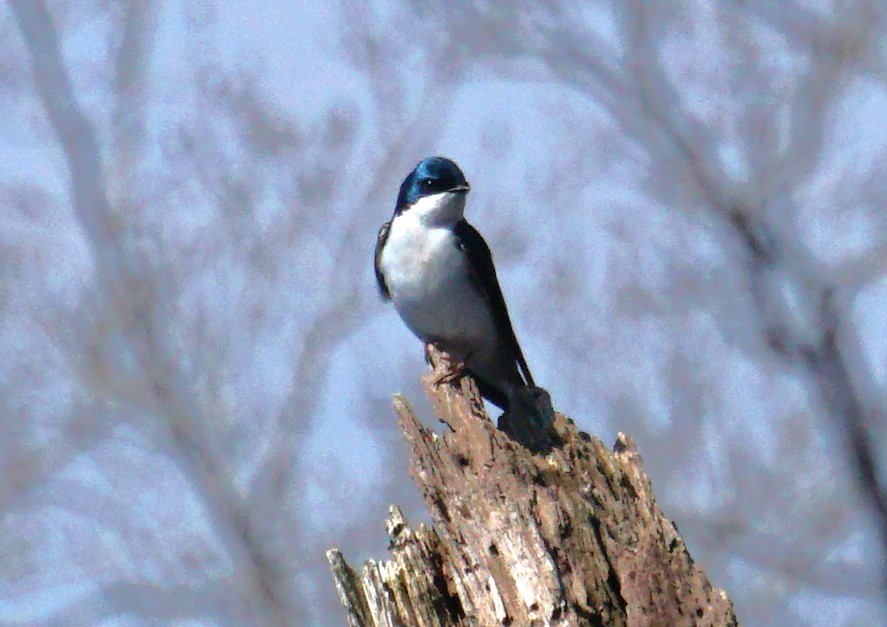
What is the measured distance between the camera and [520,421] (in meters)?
4.54

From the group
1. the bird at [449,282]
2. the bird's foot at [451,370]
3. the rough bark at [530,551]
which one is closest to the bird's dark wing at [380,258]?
the bird at [449,282]

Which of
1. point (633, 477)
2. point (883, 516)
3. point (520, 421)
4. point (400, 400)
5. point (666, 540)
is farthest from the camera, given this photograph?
point (883, 516)

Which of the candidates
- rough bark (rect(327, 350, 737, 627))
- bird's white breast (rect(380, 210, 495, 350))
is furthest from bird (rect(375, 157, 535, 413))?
rough bark (rect(327, 350, 737, 627))

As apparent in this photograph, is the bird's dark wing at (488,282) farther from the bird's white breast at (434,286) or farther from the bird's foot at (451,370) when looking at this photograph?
the bird's foot at (451,370)

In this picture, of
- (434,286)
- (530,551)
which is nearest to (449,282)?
(434,286)

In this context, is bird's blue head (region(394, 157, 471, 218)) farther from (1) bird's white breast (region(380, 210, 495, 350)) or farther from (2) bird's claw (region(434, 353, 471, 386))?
(2) bird's claw (region(434, 353, 471, 386))

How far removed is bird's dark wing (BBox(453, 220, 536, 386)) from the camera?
6008mm

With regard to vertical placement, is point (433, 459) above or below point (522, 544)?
above

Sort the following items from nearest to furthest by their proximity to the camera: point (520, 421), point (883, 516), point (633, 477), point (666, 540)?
point (666, 540) < point (633, 477) < point (520, 421) < point (883, 516)

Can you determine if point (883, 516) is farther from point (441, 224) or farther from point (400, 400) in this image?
point (400, 400)

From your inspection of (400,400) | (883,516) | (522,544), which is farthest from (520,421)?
(883,516)

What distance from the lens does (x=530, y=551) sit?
3676 millimetres

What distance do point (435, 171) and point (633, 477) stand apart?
2.46m

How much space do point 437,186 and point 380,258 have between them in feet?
1.27
